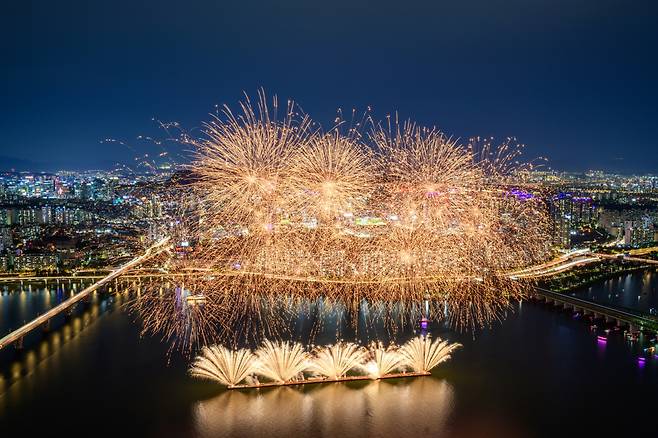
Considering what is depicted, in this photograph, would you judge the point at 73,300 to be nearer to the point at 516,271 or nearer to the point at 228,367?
the point at 228,367

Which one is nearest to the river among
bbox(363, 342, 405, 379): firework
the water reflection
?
the water reflection

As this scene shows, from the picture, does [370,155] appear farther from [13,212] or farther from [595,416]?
[13,212]

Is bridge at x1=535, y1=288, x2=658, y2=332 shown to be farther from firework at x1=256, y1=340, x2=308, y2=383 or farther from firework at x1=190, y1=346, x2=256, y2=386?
firework at x1=190, y1=346, x2=256, y2=386

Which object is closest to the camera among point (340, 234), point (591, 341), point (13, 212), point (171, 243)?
point (340, 234)

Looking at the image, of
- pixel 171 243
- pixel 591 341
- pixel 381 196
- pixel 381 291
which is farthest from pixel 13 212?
pixel 591 341

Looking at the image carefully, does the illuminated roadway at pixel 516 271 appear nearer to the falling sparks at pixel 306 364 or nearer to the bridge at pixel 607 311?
the bridge at pixel 607 311

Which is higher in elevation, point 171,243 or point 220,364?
point 171,243
